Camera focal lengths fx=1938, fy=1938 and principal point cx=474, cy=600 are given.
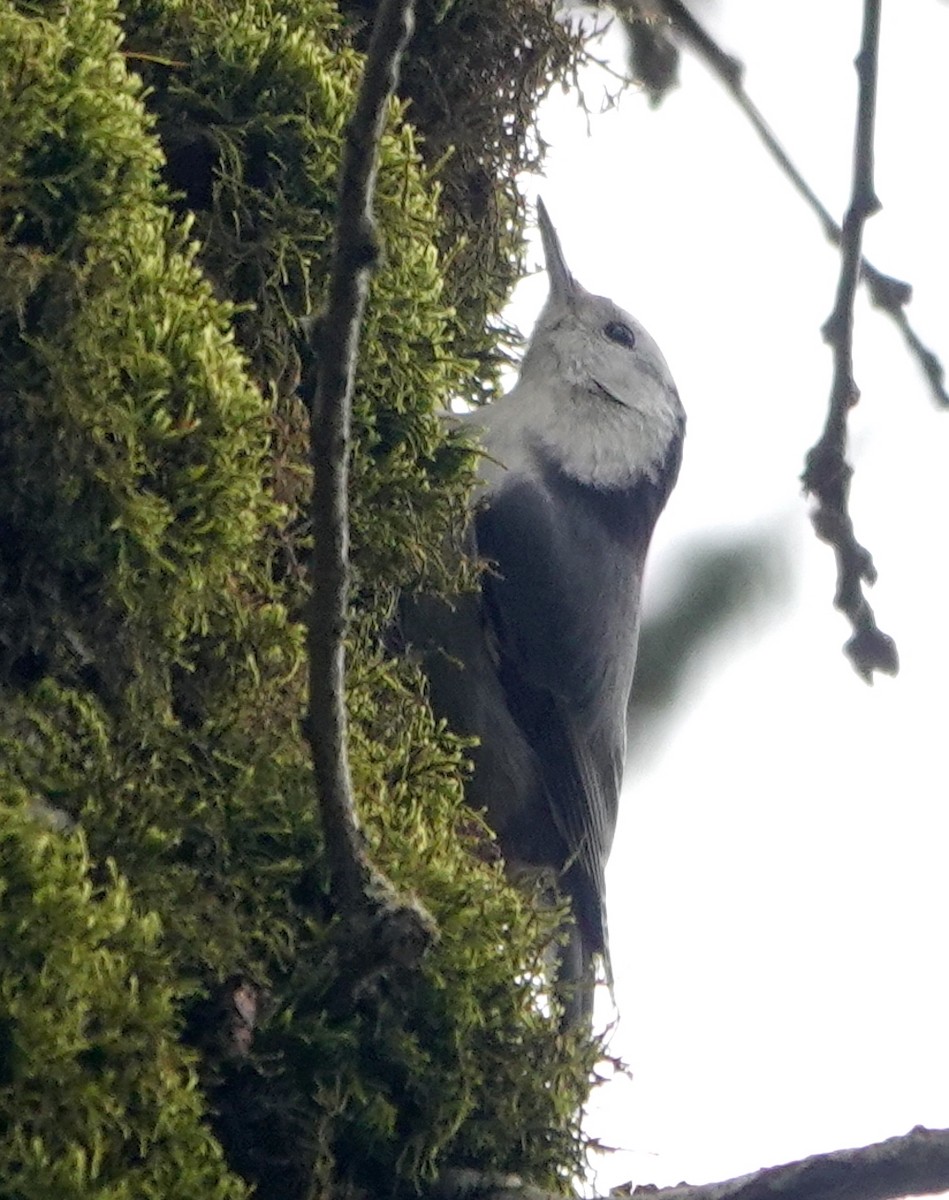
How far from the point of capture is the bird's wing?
2621 mm

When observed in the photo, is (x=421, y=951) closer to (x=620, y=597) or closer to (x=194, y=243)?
(x=194, y=243)

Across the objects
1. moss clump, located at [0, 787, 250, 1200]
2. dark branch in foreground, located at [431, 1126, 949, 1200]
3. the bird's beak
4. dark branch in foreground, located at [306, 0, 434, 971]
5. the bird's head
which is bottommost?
dark branch in foreground, located at [431, 1126, 949, 1200]

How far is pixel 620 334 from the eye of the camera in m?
3.45

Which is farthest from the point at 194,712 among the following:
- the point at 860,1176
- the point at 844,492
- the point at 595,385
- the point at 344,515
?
the point at 595,385

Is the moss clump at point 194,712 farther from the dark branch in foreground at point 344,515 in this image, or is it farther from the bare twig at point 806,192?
the bare twig at point 806,192

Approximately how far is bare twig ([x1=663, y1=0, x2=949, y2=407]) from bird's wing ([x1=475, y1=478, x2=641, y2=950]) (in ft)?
2.60

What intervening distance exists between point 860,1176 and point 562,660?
1364 millimetres

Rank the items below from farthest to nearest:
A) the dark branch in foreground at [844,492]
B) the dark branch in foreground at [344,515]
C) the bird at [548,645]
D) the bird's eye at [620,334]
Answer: the bird's eye at [620,334] < the bird at [548,645] < the dark branch in foreground at [844,492] < the dark branch in foreground at [344,515]

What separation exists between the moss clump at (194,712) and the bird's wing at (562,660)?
2.13ft

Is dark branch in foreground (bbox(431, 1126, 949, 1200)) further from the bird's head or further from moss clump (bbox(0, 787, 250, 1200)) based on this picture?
the bird's head

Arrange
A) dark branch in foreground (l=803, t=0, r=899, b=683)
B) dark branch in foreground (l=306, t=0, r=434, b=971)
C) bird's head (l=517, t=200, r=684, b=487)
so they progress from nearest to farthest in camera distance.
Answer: dark branch in foreground (l=306, t=0, r=434, b=971) → dark branch in foreground (l=803, t=0, r=899, b=683) → bird's head (l=517, t=200, r=684, b=487)

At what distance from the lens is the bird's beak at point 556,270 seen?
3484 millimetres

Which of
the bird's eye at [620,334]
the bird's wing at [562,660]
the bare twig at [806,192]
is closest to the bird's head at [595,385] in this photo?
the bird's eye at [620,334]

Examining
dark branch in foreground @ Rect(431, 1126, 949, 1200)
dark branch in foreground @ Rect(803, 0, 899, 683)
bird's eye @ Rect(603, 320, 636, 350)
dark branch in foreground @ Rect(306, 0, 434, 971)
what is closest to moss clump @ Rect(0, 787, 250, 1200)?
dark branch in foreground @ Rect(306, 0, 434, 971)
